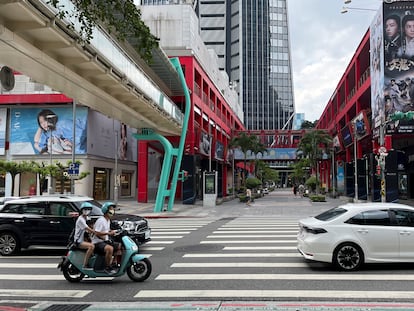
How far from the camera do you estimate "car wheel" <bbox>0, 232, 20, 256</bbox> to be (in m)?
11.8

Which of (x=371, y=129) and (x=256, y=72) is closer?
(x=371, y=129)

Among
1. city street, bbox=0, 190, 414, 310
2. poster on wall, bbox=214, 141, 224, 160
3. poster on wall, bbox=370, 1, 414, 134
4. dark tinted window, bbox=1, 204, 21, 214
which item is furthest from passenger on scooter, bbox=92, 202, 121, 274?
poster on wall, bbox=214, 141, 224, 160

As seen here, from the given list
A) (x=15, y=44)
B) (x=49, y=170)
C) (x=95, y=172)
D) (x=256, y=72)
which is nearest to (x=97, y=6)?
(x=15, y=44)

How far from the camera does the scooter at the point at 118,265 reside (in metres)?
8.12

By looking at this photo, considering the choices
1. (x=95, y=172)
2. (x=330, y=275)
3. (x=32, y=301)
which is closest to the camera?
(x=32, y=301)

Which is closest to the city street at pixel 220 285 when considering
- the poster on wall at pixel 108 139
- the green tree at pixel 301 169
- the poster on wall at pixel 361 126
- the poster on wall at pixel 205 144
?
the poster on wall at pixel 361 126

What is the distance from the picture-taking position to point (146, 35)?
672 centimetres

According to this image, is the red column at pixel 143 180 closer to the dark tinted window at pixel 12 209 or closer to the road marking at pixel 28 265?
the dark tinted window at pixel 12 209

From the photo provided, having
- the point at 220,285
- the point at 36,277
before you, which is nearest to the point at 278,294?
the point at 220,285

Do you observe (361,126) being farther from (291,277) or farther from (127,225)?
(291,277)

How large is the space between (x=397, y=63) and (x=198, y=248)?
21561 mm

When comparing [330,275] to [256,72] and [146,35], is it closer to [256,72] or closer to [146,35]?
[146,35]

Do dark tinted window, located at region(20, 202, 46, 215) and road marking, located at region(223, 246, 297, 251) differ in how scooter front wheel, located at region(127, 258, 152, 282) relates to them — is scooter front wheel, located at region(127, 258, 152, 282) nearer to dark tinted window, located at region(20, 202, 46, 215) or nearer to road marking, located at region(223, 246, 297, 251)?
road marking, located at region(223, 246, 297, 251)

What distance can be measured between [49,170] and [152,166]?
64.7ft
